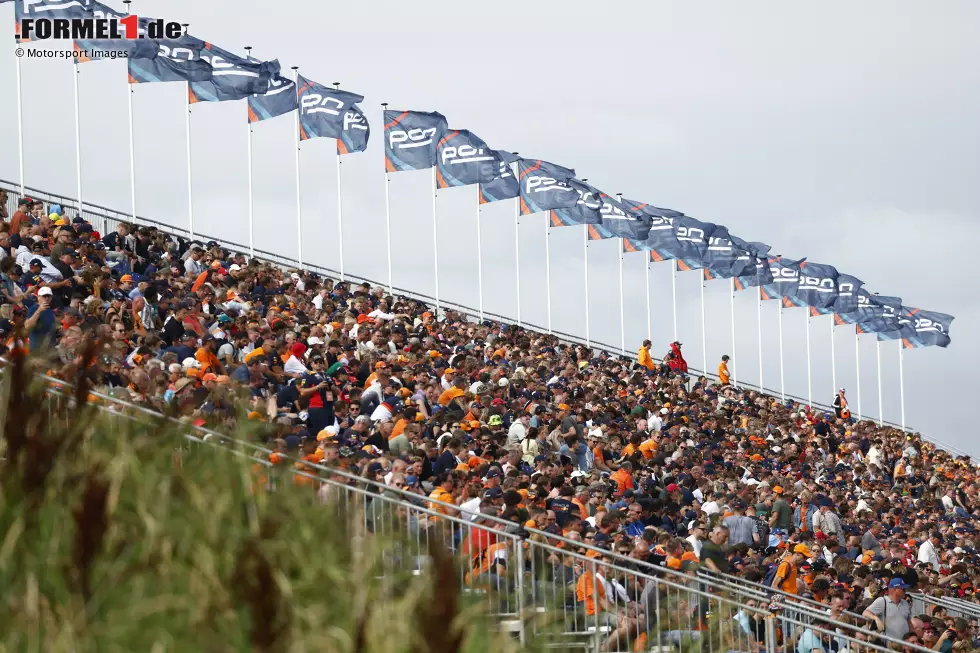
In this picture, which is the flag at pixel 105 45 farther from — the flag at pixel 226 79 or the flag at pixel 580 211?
the flag at pixel 580 211

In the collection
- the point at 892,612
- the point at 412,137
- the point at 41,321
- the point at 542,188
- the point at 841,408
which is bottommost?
the point at 841,408

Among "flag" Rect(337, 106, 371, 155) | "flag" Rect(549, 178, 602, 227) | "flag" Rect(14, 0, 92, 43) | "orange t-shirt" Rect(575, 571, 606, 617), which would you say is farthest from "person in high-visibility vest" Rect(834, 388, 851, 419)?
"orange t-shirt" Rect(575, 571, 606, 617)

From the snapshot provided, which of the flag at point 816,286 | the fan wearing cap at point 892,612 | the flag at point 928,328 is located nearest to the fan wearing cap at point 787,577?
the fan wearing cap at point 892,612

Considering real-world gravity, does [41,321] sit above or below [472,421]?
above

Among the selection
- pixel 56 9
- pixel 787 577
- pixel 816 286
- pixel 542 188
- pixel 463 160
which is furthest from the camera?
pixel 816 286

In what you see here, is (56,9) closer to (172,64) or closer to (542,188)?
(172,64)

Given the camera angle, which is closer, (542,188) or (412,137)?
(412,137)

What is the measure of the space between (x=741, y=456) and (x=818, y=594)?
11800mm

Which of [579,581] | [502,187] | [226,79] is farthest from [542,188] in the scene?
[579,581]

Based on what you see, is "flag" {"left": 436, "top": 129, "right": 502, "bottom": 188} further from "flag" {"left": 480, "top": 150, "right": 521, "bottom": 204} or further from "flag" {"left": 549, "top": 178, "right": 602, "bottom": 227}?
"flag" {"left": 549, "top": 178, "right": 602, "bottom": 227}

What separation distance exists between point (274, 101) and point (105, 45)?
617cm

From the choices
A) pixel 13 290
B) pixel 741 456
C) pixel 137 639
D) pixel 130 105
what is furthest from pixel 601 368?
pixel 137 639

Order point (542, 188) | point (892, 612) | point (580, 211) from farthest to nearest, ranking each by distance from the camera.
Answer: point (580, 211), point (542, 188), point (892, 612)

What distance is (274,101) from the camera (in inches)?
1500
